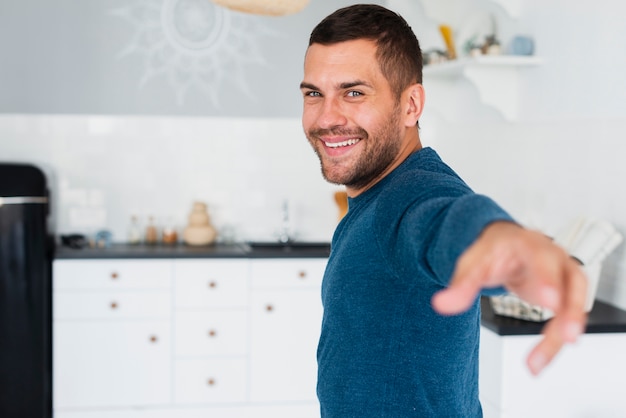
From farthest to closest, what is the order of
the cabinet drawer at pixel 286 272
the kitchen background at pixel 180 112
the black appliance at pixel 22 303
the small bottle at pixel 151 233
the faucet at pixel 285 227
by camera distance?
the faucet at pixel 285 227 < the small bottle at pixel 151 233 < the kitchen background at pixel 180 112 < the cabinet drawer at pixel 286 272 < the black appliance at pixel 22 303

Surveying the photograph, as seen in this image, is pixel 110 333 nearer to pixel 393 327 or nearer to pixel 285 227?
pixel 285 227

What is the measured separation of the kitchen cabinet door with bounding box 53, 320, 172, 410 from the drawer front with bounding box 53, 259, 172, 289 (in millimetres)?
171

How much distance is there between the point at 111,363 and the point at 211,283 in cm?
59

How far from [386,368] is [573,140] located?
1.95m

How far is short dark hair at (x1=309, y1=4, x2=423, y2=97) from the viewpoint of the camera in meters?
1.25

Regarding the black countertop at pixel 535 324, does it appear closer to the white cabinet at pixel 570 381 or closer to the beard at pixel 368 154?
the white cabinet at pixel 570 381

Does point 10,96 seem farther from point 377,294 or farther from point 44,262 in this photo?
point 377,294

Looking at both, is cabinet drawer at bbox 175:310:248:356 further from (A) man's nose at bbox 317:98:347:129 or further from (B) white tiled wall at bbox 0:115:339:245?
(A) man's nose at bbox 317:98:347:129

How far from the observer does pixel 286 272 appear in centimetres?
376

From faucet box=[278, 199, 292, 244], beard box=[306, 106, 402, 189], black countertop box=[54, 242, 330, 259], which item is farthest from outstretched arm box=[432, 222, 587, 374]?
faucet box=[278, 199, 292, 244]

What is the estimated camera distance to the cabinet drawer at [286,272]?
12.3 feet

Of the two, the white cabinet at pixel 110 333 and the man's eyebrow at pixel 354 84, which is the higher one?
the man's eyebrow at pixel 354 84

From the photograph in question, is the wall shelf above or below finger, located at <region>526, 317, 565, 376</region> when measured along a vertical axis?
above

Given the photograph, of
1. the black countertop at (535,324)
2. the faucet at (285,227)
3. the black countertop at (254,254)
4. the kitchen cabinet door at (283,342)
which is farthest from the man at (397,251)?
the faucet at (285,227)
